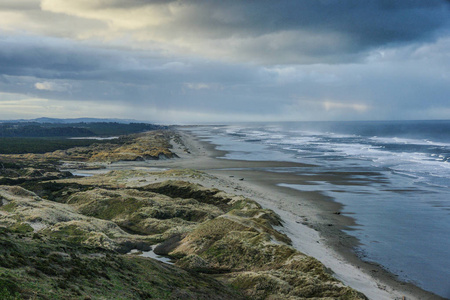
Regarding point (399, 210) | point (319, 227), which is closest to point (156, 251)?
point (319, 227)

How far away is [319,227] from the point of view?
1446 inches

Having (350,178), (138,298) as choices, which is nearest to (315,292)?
(138,298)

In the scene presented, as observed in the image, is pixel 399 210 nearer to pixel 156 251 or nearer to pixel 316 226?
pixel 316 226

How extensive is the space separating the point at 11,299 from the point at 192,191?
37.9 meters

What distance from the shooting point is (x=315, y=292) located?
19219 mm

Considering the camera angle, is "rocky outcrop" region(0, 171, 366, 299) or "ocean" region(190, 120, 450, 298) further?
"ocean" region(190, 120, 450, 298)

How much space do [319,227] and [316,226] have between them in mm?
409

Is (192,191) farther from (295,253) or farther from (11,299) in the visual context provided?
(11,299)

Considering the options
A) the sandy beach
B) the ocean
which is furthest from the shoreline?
the ocean

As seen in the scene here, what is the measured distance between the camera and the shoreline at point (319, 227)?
22641 mm

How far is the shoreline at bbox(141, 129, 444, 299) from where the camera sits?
22.6m

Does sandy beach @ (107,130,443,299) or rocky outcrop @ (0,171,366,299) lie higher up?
rocky outcrop @ (0,171,366,299)

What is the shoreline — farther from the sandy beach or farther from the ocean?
the ocean

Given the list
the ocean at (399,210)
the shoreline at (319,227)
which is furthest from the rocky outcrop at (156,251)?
the ocean at (399,210)
